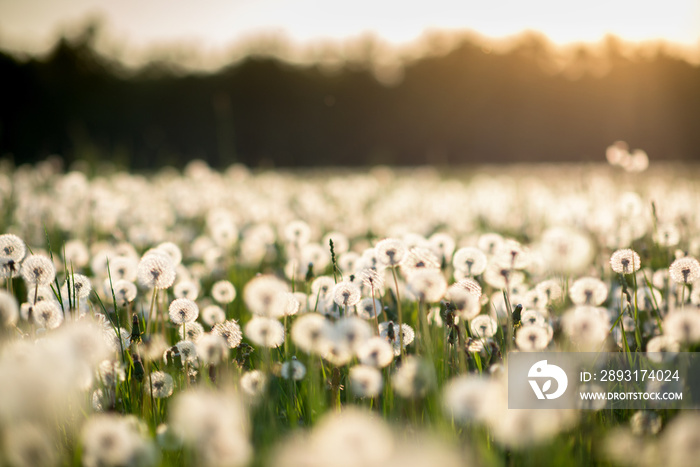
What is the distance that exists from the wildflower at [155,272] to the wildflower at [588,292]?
1.28m

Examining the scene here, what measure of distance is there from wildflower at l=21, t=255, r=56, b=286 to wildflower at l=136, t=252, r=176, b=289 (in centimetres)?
25

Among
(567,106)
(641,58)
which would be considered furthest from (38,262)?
(567,106)

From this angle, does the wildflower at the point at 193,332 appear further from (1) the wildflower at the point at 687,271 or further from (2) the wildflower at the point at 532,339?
(1) the wildflower at the point at 687,271

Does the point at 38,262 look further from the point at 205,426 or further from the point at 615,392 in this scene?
the point at 615,392

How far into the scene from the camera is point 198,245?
11.2 ft

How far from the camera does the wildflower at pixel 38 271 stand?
167 centimetres

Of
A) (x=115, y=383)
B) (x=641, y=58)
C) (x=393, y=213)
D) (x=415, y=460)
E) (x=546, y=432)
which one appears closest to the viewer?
(x=415, y=460)

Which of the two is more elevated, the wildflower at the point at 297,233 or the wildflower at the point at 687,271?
the wildflower at the point at 297,233

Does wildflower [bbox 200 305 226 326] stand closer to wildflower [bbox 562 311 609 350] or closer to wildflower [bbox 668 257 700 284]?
wildflower [bbox 562 311 609 350]

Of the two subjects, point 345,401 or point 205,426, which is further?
point 345,401

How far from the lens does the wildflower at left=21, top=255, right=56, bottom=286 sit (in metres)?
1.67

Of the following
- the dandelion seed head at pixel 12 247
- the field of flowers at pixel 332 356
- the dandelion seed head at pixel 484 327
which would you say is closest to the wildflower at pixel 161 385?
the field of flowers at pixel 332 356

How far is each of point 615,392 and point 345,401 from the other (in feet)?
2.51

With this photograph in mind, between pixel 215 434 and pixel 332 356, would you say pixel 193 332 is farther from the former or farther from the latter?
pixel 215 434
